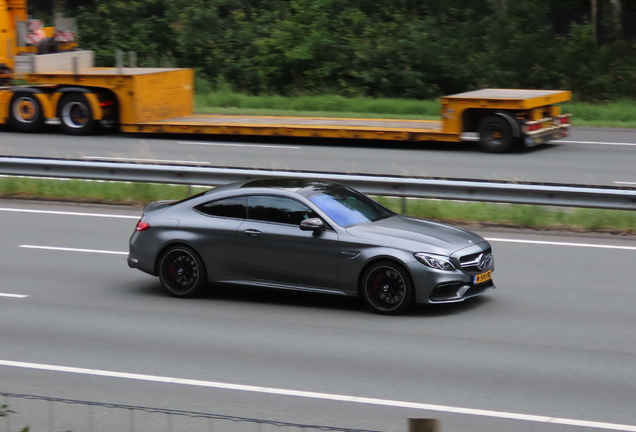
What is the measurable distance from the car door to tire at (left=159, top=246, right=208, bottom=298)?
55cm

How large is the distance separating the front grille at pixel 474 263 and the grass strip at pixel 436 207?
4.48 m

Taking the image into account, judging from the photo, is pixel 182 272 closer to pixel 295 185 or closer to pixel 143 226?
pixel 143 226

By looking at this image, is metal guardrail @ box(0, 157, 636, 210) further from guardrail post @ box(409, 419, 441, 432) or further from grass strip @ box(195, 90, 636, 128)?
grass strip @ box(195, 90, 636, 128)

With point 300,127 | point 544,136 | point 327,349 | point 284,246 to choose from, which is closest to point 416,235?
point 284,246

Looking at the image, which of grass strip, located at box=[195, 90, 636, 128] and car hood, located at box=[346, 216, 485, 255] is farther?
grass strip, located at box=[195, 90, 636, 128]

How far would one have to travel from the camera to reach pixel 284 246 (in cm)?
979

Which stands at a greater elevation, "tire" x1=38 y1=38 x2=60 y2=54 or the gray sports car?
"tire" x1=38 y1=38 x2=60 y2=54

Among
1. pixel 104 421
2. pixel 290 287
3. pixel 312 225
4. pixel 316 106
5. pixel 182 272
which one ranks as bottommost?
pixel 104 421

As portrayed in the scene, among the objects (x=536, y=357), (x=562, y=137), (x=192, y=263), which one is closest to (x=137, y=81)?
(x=562, y=137)

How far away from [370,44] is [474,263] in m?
25.9

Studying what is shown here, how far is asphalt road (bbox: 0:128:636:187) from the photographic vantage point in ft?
59.8

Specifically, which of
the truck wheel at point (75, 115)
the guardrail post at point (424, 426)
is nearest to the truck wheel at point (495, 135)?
the truck wheel at point (75, 115)

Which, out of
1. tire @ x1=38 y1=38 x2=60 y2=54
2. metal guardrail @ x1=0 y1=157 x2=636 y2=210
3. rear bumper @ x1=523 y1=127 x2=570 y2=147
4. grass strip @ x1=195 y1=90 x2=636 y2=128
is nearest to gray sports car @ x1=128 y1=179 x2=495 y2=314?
metal guardrail @ x1=0 y1=157 x2=636 y2=210

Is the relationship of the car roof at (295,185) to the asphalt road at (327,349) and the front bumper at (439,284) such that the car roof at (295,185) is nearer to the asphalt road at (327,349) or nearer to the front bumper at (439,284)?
the asphalt road at (327,349)
